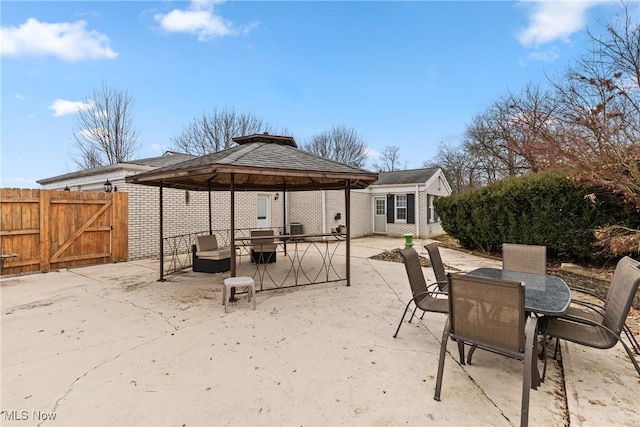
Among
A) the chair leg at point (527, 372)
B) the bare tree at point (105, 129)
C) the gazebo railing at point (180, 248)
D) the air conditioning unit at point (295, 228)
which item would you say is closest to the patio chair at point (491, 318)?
the chair leg at point (527, 372)

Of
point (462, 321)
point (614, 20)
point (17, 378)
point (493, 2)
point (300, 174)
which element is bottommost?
point (17, 378)

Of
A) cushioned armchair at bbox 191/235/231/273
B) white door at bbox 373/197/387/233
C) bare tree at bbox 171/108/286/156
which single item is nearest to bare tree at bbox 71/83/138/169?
bare tree at bbox 171/108/286/156

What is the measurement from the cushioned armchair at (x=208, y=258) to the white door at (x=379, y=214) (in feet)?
34.4

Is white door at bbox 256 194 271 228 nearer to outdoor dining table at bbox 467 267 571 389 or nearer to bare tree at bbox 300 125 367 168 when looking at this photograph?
outdoor dining table at bbox 467 267 571 389

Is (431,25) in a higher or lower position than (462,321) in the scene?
higher

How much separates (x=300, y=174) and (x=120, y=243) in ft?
21.7

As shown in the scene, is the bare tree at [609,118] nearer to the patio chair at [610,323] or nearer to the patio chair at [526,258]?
the patio chair at [526,258]

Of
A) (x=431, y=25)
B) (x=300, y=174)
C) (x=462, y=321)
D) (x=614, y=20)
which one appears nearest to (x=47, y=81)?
(x=300, y=174)

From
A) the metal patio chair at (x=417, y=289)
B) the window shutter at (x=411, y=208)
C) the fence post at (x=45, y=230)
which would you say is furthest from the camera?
the window shutter at (x=411, y=208)

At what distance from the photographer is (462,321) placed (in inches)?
97.9

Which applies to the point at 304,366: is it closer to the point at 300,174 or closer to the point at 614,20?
the point at 300,174

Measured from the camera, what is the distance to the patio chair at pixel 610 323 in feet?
7.90

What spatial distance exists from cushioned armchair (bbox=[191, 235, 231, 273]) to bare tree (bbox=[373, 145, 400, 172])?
26.5 meters

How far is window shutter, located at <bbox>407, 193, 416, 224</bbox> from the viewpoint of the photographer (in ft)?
49.1
